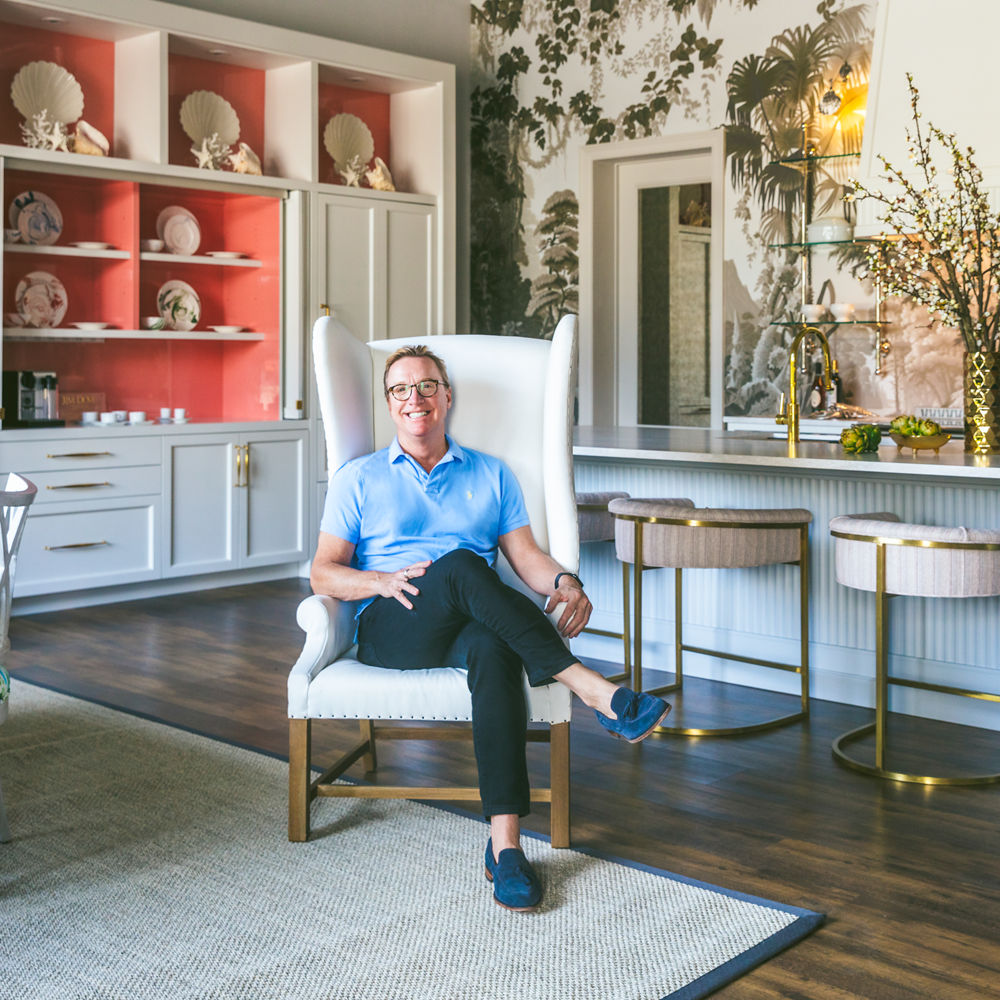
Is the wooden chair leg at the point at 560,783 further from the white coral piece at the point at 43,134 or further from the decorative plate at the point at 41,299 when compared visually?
the white coral piece at the point at 43,134

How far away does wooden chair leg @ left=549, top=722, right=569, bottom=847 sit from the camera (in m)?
2.68

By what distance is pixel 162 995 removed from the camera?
6.75ft

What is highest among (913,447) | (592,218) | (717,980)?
(592,218)

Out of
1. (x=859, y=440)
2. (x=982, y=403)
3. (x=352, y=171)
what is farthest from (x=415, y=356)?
(x=352, y=171)

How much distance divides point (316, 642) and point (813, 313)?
146 inches

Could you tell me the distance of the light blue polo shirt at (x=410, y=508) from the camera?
2.89m

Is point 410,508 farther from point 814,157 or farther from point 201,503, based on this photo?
point 814,157

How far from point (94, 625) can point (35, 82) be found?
2.40 meters

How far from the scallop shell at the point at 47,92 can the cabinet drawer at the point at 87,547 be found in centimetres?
174

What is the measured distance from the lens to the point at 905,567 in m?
3.16

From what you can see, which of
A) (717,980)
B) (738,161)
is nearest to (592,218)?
(738,161)

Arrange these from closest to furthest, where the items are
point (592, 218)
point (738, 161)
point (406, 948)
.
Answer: point (406, 948) → point (738, 161) → point (592, 218)

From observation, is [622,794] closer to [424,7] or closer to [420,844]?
[420,844]

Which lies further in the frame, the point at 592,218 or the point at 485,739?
the point at 592,218
